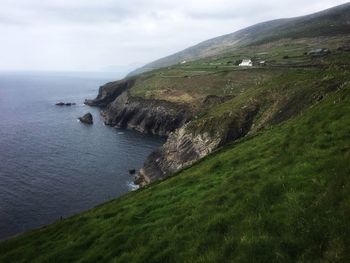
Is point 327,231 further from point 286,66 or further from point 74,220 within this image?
point 286,66

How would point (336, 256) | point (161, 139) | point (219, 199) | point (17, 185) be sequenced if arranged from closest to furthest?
point (336, 256), point (219, 199), point (17, 185), point (161, 139)

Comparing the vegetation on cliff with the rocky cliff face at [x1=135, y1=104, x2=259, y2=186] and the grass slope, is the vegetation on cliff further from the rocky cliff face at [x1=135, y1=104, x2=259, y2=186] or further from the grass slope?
the rocky cliff face at [x1=135, y1=104, x2=259, y2=186]

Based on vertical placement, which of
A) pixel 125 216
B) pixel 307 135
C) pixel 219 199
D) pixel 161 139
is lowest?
pixel 161 139

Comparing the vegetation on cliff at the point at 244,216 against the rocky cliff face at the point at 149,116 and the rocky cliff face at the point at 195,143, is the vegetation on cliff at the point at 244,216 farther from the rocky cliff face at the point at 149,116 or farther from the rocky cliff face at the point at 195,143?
the rocky cliff face at the point at 149,116

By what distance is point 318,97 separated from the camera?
62.1 m

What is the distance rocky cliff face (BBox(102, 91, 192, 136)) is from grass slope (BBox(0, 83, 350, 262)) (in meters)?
99.5

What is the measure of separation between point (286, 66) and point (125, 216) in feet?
451

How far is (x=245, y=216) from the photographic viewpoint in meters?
21.3

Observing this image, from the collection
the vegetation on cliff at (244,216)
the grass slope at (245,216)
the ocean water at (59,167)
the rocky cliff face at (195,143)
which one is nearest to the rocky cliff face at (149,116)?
the ocean water at (59,167)

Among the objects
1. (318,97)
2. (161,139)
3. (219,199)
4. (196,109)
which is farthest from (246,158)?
(196,109)

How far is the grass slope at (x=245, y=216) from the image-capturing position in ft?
58.5

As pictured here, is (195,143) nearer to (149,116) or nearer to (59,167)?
(59,167)

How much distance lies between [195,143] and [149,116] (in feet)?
214

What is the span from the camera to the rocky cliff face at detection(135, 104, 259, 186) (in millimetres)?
78562
